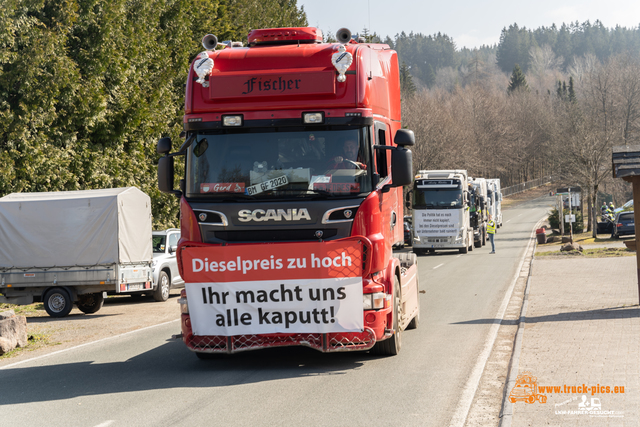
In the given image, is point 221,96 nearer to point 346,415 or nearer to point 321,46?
point 321,46

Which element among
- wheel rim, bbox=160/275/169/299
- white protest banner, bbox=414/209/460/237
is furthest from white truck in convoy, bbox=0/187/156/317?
white protest banner, bbox=414/209/460/237

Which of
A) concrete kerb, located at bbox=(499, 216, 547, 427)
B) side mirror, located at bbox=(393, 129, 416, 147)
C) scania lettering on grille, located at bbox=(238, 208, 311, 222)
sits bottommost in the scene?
concrete kerb, located at bbox=(499, 216, 547, 427)

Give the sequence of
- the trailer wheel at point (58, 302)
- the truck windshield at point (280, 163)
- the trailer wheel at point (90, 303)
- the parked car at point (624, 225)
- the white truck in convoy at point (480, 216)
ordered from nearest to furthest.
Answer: the truck windshield at point (280, 163) < the trailer wheel at point (58, 302) < the trailer wheel at point (90, 303) < the parked car at point (624, 225) < the white truck in convoy at point (480, 216)

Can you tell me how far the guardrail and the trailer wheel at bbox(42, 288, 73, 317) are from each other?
279ft

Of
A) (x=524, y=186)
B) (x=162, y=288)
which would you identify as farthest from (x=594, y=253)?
(x=524, y=186)

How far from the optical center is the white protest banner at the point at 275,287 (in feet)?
26.9

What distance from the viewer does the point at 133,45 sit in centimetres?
2761

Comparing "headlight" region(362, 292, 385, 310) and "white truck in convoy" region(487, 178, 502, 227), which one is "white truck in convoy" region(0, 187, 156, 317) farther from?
"white truck in convoy" region(487, 178, 502, 227)

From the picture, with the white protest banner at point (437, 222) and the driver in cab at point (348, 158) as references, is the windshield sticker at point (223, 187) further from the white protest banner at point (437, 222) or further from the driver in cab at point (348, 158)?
the white protest banner at point (437, 222)

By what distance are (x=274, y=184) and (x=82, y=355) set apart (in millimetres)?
4753

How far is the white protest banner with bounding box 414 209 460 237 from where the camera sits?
32.5 m

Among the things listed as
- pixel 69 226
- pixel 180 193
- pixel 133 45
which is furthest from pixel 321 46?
pixel 133 45

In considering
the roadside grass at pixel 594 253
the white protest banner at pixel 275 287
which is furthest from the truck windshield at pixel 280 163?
the roadside grass at pixel 594 253

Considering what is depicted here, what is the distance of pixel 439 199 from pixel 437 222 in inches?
43.7
